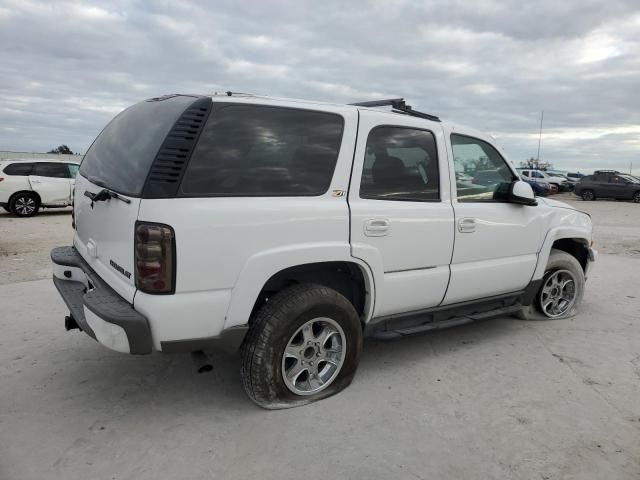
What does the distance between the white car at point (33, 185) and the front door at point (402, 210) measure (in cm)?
1350

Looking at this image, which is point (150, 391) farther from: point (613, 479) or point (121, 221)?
point (613, 479)

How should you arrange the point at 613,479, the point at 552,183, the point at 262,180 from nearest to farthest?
the point at 613,479 → the point at 262,180 → the point at 552,183

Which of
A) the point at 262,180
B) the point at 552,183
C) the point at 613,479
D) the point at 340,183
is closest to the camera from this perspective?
the point at 613,479

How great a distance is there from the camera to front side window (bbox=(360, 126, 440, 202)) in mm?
3395

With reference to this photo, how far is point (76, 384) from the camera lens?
3.46m

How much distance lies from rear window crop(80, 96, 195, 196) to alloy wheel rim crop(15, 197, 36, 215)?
12.1m

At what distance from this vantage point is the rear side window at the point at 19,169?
13.8m

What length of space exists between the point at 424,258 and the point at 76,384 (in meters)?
2.57

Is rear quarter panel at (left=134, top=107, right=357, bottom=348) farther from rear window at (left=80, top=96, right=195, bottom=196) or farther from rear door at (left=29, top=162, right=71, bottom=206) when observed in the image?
rear door at (left=29, top=162, right=71, bottom=206)

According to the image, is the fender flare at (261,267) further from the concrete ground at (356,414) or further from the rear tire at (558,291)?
the rear tire at (558,291)

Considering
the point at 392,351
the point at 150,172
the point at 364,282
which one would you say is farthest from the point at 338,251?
the point at 392,351

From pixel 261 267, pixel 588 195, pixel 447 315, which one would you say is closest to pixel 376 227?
pixel 261 267

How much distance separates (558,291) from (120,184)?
14.2 feet

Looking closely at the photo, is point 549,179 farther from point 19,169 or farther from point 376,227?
point 376,227
